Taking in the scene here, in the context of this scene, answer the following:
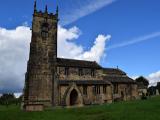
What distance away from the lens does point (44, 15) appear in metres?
61.5

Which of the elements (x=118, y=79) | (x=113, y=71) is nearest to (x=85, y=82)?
(x=118, y=79)

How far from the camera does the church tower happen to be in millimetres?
56281

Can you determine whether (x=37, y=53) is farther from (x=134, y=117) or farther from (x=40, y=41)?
(x=134, y=117)

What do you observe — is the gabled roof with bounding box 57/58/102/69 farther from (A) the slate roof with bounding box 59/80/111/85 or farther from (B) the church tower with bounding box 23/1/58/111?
(A) the slate roof with bounding box 59/80/111/85

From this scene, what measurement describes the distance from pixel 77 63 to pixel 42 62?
10.1m

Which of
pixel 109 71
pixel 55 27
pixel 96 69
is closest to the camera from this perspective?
pixel 55 27

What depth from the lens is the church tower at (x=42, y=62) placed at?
56.3 metres

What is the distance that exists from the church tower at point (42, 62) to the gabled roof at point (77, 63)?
2.66 metres

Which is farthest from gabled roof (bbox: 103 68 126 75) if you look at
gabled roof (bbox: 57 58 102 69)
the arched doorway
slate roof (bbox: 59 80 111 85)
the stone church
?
the arched doorway

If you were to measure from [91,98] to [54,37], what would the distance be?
17.2m

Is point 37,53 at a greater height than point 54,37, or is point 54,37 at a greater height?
point 54,37

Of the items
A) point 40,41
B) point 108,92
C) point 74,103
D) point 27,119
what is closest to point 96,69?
point 108,92

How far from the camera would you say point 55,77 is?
5850 cm

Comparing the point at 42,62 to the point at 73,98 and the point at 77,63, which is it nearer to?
the point at 77,63
